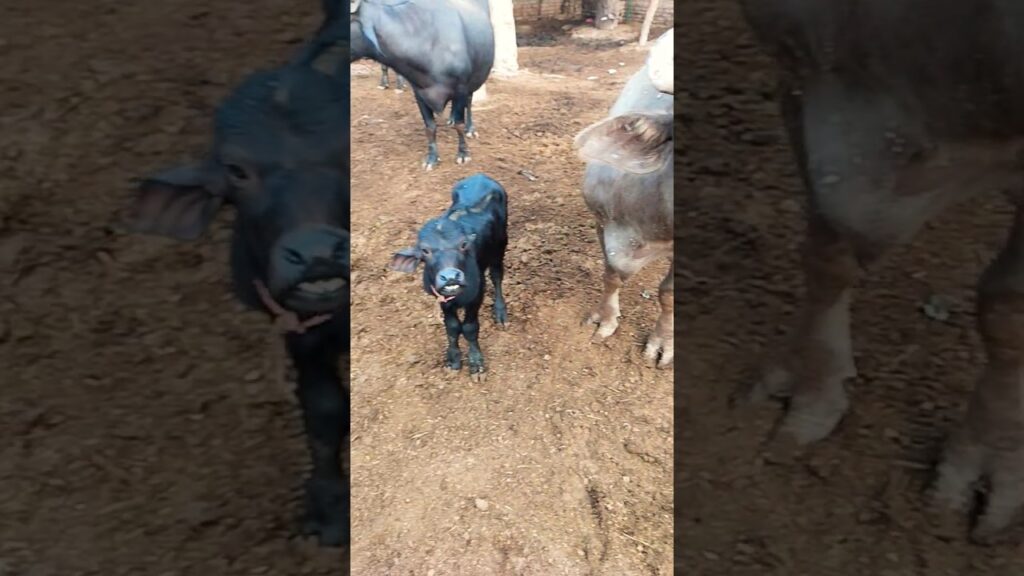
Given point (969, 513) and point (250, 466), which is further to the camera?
point (250, 466)

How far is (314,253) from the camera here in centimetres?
120

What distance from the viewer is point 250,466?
1.56 metres

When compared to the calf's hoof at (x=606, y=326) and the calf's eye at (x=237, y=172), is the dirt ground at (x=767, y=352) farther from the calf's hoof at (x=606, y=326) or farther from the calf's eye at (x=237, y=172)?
the calf's hoof at (x=606, y=326)

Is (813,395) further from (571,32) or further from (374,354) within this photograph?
(571,32)

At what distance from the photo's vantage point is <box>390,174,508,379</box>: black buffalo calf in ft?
7.01

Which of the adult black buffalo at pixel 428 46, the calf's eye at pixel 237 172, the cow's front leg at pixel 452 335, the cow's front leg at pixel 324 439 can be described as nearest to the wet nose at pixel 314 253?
the calf's eye at pixel 237 172

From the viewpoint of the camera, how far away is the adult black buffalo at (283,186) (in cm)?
122

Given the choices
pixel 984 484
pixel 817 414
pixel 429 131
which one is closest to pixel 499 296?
pixel 817 414

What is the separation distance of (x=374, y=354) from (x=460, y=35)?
1947 millimetres

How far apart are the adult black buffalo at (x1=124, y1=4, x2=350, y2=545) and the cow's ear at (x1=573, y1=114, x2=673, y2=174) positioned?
0.69 m

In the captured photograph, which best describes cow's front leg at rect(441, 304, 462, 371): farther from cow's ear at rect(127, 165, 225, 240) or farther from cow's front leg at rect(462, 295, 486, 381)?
cow's ear at rect(127, 165, 225, 240)

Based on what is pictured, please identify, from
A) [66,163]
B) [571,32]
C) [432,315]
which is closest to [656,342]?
[432,315]

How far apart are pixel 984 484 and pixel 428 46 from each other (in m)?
3.16

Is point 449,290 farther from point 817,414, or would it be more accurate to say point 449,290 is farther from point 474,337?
point 817,414
